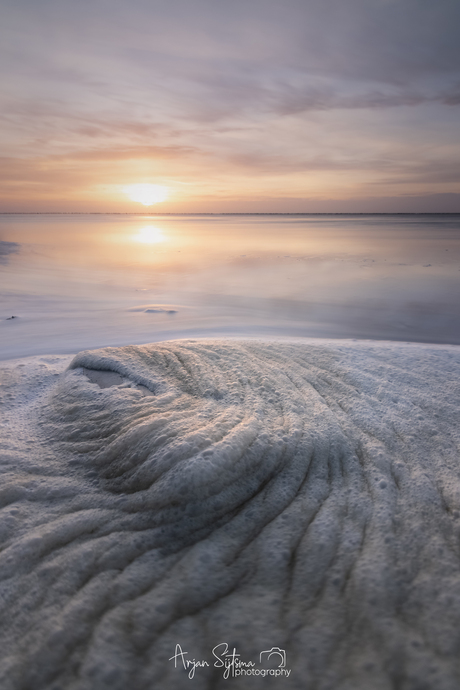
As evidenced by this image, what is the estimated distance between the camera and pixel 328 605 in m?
1.40

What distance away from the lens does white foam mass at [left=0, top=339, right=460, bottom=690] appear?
1.27 m

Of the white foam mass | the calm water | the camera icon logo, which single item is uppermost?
the calm water

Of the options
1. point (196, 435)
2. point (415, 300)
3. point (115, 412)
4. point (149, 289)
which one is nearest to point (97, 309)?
point (149, 289)

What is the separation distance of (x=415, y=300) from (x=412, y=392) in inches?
199

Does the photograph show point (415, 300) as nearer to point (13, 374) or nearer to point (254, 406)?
point (254, 406)

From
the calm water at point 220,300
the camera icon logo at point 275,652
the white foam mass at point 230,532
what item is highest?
the calm water at point 220,300

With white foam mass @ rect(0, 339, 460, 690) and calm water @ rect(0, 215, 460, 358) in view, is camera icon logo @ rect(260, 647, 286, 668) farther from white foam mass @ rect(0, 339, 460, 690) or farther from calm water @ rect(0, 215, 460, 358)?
calm water @ rect(0, 215, 460, 358)

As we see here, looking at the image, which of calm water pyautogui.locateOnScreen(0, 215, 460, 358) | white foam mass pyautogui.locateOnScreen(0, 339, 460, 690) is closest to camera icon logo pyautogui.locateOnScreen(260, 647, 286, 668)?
white foam mass pyautogui.locateOnScreen(0, 339, 460, 690)

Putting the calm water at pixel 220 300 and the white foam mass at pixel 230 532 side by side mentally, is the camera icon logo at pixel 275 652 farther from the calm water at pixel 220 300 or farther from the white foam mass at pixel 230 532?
the calm water at pixel 220 300

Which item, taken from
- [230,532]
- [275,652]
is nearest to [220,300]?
[230,532]

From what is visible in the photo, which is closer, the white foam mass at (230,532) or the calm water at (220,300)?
the white foam mass at (230,532)

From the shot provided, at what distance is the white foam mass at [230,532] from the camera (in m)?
1.27

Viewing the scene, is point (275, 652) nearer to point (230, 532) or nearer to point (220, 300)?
point (230, 532)

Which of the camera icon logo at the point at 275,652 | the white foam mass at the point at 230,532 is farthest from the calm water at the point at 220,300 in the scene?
the camera icon logo at the point at 275,652
